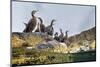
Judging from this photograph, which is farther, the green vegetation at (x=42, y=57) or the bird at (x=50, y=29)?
the bird at (x=50, y=29)

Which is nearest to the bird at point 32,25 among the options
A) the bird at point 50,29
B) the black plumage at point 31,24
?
the black plumage at point 31,24

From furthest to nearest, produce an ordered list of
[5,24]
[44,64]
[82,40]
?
[82,40]
[44,64]
[5,24]

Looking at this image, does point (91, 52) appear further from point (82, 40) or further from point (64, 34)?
point (64, 34)

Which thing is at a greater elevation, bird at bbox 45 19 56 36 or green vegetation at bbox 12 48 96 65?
bird at bbox 45 19 56 36

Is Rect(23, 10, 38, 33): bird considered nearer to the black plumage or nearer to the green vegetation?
the black plumage

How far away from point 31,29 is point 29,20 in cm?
10

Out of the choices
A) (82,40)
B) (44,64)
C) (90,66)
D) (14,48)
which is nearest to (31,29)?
(14,48)

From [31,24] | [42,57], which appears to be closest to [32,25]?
[31,24]

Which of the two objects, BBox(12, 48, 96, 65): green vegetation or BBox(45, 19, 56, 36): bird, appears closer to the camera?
BBox(12, 48, 96, 65): green vegetation

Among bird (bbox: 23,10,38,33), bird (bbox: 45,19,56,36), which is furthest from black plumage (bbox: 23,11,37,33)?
bird (bbox: 45,19,56,36)

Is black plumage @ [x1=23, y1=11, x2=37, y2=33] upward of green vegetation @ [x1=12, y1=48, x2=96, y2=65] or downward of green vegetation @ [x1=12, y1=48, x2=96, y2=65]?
upward

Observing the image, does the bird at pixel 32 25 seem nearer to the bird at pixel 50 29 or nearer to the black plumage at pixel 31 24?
the black plumage at pixel 31 24

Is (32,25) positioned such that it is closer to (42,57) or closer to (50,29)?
(50,29)

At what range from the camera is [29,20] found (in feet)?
7.28
